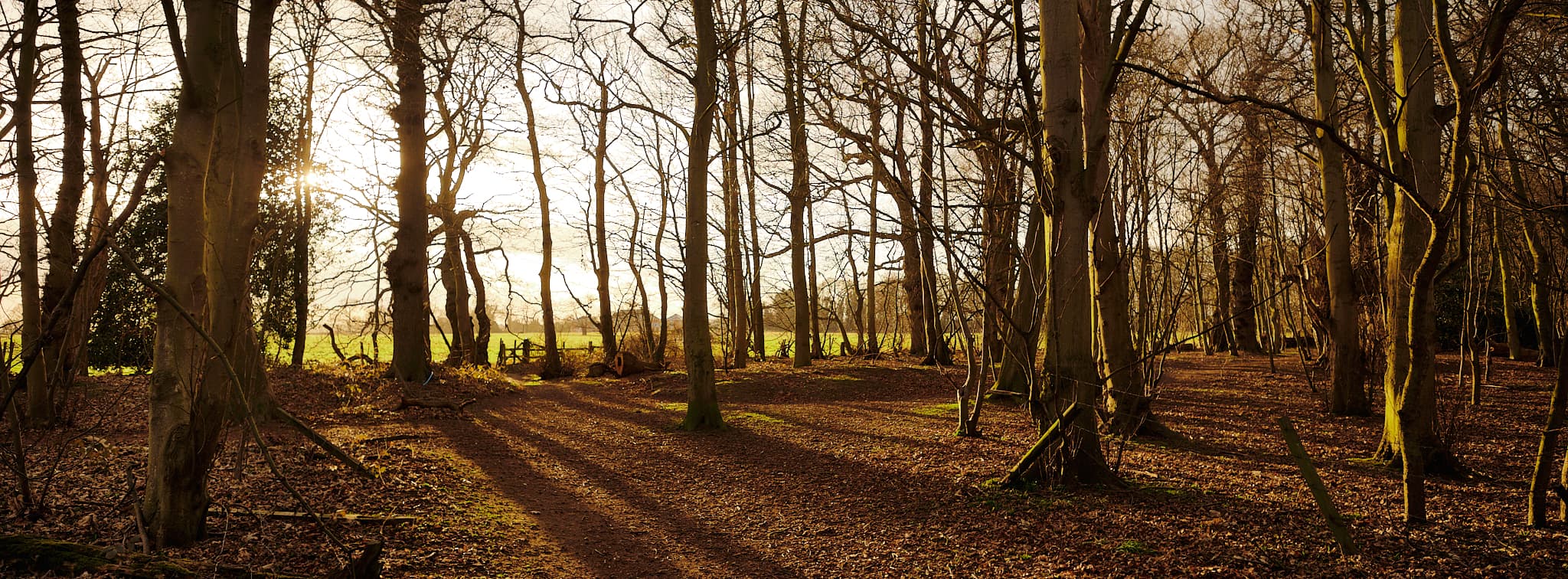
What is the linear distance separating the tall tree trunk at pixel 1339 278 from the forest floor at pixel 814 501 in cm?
39

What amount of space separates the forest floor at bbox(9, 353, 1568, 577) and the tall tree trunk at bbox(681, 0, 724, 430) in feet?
1.38

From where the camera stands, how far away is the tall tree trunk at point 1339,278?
28.6 ft

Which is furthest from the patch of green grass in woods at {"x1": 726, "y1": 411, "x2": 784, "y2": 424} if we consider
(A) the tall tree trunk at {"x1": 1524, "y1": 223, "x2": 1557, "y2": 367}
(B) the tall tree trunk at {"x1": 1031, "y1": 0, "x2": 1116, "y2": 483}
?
(A) the tall tree trunk at {"x1": 1524, "y1": 223, "x2": 1557, "y2": 367}

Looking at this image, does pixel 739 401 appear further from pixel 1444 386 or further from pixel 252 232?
pixel 1444 386

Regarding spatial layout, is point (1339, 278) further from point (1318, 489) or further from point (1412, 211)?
point (1318, 489)

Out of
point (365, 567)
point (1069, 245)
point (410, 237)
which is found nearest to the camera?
point (365, 567)

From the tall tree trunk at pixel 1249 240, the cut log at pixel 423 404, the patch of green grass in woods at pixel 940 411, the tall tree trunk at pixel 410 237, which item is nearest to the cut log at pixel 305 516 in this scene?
the cut log at pixel 423 404

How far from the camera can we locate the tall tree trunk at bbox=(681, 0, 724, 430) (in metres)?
9.29

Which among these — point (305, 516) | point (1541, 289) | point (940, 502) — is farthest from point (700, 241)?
point (1541, 289)

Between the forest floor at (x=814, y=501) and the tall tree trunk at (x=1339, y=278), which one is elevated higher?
the tall tree trunk at (x=1339, y=278)

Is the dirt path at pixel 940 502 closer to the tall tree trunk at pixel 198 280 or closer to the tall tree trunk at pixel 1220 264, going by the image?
the tall tree trunk at pixel 198 280

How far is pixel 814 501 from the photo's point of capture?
604 cm

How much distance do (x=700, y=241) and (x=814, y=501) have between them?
4186 mm

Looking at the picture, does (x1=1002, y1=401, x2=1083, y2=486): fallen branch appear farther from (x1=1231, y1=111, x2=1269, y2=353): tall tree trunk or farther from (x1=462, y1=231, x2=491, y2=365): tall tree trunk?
(x1=462, y1=231, x2=491, y2=365): tall tree trunk
